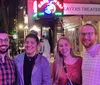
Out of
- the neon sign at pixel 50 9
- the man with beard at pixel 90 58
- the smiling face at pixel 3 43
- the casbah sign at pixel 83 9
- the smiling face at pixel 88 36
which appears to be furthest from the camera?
the neon sign at pixel 50 9

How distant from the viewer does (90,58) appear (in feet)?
12.3

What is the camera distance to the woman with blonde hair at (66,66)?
13.6 feet

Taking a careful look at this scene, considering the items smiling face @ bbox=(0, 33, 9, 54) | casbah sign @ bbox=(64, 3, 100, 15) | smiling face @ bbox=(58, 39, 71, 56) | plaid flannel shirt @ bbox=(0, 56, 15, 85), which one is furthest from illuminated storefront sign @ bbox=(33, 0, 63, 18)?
plaid flannel shirt @ bbox=(0, 56, 15, 85)

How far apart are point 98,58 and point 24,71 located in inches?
43.5

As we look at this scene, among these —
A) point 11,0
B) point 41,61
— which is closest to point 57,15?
point 41,61

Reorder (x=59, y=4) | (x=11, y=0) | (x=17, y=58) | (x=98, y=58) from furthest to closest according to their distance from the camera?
(x=11, y=0)
(x=59, y=4)
(x=17, y=58)
(x=98, y=58)

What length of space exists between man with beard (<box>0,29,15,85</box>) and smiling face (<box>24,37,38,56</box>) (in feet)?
0.92

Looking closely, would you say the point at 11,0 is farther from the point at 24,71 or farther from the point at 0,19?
the point at 24,71

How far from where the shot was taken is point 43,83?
4.26m

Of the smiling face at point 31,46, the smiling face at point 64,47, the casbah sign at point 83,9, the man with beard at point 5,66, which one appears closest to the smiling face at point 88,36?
the smiling face at point 64,47

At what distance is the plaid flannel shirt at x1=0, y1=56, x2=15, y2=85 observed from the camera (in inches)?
153

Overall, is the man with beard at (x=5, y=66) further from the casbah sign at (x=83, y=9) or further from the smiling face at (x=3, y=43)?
the casbah sign at (x=83, y=9)

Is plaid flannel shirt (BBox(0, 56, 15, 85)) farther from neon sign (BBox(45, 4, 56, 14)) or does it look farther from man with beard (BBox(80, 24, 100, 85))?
neon sign (BBox(45, 4, 56, 14))

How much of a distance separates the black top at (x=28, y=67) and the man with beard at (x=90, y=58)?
2.52 ft
